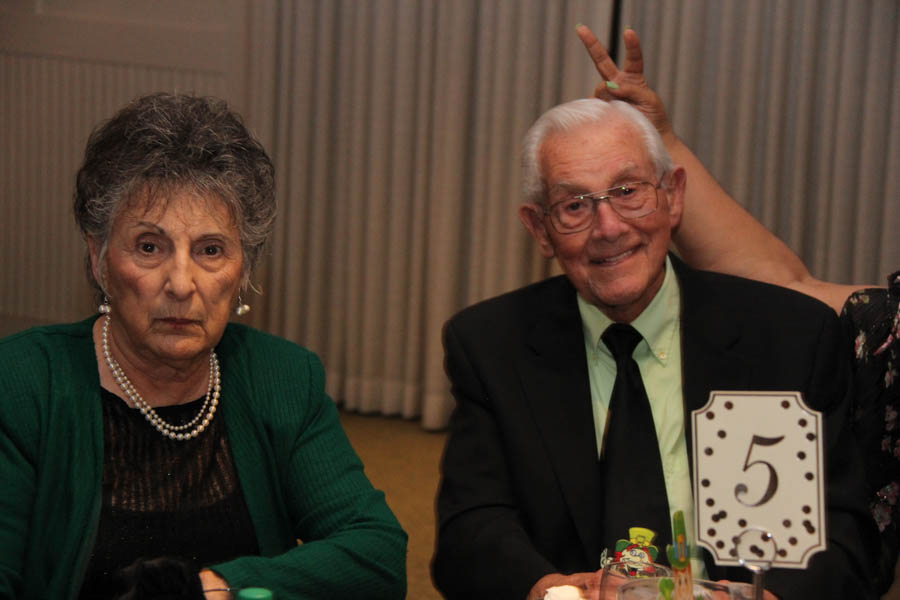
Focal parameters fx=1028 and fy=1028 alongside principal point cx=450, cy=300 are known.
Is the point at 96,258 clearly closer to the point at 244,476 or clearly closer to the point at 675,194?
the point at 244,476

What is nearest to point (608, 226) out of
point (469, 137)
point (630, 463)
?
point (630, 463)

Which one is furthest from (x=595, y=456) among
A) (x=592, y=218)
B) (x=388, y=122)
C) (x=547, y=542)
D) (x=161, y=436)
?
(x=388, y=122)

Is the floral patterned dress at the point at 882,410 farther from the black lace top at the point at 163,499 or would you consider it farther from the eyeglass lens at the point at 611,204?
the black lace top at the point at 163,499

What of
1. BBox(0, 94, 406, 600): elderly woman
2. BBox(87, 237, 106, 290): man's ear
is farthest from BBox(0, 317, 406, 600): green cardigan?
BBox(87, 237, 106, 290): man's ear

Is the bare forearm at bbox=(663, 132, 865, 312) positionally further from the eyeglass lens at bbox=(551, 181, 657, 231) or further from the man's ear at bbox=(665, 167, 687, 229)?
the eyeglass lens at bbox=(551, 181, 657, 231)

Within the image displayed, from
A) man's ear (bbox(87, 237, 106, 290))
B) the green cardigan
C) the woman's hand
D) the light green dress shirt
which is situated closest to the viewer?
the green cardigan

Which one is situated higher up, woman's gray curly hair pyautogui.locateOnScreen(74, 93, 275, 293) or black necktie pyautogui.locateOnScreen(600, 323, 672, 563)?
woman's gray curly hair pyautogui.locateOnScreen(74, 93, 275, 293)

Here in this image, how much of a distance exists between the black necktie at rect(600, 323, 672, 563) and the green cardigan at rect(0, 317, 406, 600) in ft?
1.33

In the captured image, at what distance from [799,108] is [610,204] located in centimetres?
246

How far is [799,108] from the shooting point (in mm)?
4172

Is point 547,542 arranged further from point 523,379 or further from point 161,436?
point 161,436

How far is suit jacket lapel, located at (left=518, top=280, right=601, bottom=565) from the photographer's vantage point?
6.39 feet

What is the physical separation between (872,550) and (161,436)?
4.28ft

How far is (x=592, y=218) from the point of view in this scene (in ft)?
6.77
